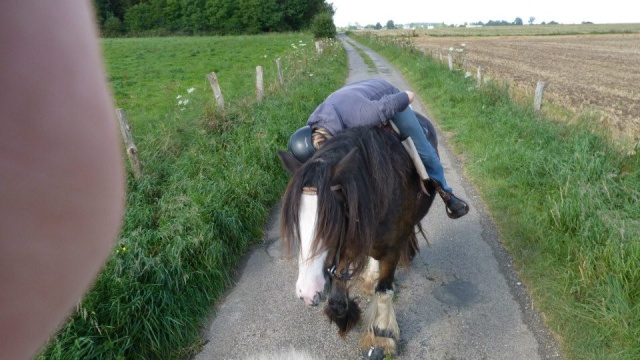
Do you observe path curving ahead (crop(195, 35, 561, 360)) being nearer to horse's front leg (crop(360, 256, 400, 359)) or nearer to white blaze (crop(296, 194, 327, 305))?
horse's front leg (crop(360, 256, 400, 359))

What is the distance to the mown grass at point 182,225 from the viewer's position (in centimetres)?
303

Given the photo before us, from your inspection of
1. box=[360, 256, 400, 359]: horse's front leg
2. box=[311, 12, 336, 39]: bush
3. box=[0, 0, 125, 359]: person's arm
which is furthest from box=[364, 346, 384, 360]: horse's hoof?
box=[311, 12, 336, 39]: bush

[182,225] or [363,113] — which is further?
[182,225]

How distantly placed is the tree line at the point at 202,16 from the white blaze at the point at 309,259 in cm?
5269

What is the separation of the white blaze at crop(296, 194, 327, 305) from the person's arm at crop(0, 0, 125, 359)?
63.9 inches

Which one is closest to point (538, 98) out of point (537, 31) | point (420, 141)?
point (420, 141)

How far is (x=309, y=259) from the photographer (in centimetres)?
217

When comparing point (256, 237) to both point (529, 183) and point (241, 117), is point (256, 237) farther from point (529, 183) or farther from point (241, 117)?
point (529, 183)

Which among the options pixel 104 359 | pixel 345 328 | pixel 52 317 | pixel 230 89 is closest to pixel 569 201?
pixel 345 328

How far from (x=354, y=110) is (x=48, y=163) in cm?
246

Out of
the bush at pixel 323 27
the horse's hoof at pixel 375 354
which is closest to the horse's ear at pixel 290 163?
the horse's hoof at pixel 375 354

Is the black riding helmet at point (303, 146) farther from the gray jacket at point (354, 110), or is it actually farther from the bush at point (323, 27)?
the bush at point (323, 27)

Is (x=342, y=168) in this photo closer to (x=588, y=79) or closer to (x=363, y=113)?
(x=363, y=113)

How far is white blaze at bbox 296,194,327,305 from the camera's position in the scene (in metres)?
2.13
